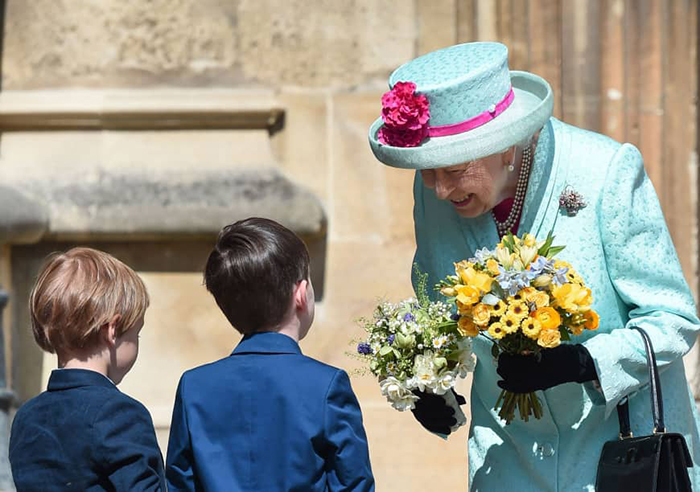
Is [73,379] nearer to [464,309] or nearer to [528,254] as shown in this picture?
[464,309]

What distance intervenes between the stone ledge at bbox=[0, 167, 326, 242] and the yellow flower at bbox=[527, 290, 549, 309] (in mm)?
2243

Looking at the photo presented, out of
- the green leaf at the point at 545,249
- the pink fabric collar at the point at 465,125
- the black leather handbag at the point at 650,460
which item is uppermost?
the pink fabric collar at the point at 465,125

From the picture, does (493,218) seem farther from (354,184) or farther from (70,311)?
(354,184)

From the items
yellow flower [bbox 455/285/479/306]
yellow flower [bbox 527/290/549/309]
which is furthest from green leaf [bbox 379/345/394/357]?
yellow flower [bbox 527/290/549/309]

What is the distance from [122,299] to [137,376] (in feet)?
7.46

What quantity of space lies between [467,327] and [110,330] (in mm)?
758

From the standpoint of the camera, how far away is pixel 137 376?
5.20m

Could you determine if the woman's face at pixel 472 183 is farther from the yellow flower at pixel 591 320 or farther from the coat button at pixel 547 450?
the coat button at pixel 547 450

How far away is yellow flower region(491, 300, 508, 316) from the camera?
2.88 m

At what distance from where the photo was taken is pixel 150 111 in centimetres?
516

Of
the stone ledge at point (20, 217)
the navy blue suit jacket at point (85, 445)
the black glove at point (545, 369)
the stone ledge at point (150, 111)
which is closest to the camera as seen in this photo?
the navy blue suit jacket at point (85, 445)

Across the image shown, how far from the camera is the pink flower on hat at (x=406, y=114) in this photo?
118 inches

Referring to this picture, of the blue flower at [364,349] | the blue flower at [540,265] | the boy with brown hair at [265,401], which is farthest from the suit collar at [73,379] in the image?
the blue flower at [540,265]

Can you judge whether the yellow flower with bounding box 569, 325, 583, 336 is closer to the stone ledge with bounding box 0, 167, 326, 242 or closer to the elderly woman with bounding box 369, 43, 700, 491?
the elderly woman with bounding box 369, 43, 700, 491
